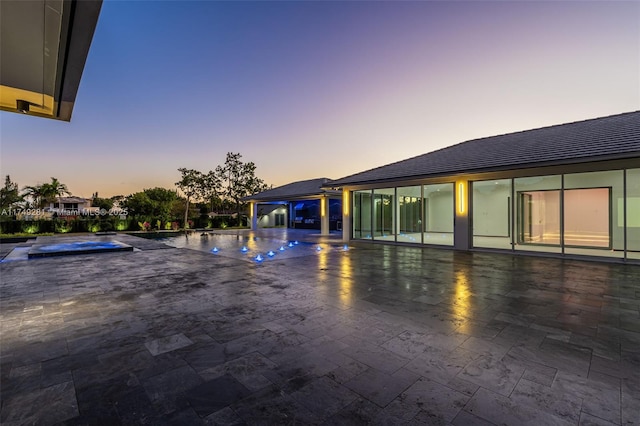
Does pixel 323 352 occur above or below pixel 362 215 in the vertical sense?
below

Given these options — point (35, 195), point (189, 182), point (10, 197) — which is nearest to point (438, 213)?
point (189, 182)

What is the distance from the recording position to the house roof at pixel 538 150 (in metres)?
8.00

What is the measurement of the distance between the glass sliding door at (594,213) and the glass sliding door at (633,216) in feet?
0.83

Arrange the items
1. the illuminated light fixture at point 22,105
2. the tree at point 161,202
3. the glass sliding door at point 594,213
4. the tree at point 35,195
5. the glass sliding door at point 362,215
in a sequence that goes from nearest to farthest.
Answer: the illuminated light fixture at point 22,105 < the glass sliding door at point 594,213 < the glass sliding door at point 362,215 < the tree at point 161,202 < the tree at point 35,195

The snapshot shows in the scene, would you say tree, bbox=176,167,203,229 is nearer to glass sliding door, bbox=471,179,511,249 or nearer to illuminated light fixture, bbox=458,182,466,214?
illuminated light fixture, bbox=458,182,466,214

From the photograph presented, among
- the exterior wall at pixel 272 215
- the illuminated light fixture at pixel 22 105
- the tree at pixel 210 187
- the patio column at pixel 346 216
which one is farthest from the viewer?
the tree at pixel 210 187

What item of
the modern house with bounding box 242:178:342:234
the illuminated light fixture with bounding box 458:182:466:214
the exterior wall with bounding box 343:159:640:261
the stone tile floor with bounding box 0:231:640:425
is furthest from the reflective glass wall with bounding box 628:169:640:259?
the modern house with bounding box 242:178:342:234

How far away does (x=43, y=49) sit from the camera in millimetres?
2488

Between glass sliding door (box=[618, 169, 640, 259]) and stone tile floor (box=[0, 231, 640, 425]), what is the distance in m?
4.16

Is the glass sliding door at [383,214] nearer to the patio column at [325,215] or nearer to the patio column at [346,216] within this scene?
A: the patio column at [346,216]

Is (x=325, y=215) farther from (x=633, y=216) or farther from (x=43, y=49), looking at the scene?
(x=43, y=49)

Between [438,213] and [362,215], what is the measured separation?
12.3 ft

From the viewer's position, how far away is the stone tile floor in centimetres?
204

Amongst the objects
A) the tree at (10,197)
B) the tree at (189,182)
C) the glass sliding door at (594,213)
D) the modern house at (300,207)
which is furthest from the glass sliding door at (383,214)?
the tree at (10,197)
